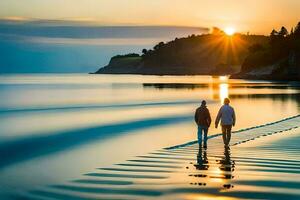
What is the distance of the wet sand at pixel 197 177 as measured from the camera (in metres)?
13.9

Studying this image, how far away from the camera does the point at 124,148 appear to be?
26344 millimetres

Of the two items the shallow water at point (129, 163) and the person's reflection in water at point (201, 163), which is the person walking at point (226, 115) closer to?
the shallow water at point (129, 163)

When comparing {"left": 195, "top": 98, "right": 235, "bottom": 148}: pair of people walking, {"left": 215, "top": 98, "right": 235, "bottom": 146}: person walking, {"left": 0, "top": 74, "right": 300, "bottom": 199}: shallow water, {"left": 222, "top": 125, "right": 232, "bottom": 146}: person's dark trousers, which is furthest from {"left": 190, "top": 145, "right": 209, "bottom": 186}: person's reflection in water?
{"left": 215, "top": 98, "right": 235, "bottom": 146}: person walking

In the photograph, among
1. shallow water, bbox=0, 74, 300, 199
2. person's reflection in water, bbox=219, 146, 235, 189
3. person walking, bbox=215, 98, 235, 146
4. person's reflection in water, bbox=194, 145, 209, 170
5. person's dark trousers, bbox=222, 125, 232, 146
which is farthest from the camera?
person's dark trousers, bbox=222, 125, 232, 146

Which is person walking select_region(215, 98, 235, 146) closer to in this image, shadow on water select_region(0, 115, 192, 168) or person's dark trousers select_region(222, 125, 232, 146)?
person's dark trousers select_region(222, 125, 232, 146)

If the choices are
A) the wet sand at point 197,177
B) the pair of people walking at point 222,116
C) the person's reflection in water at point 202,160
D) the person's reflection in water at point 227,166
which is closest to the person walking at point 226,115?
the pair of people walking at point 222,116

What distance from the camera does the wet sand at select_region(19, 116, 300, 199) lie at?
45.8ft

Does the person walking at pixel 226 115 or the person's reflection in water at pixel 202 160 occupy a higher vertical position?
the person walking at pixel 226 115

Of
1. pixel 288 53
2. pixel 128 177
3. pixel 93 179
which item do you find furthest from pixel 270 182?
pixel 288 53

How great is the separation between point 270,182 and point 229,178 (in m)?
1.19

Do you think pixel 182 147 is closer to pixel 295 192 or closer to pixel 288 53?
pixel 295 192

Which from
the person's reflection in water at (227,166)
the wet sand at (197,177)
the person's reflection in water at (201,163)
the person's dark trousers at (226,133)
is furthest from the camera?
the person's dark trousers at (226,133)

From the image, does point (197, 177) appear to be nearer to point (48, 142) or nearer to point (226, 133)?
point (226, 133)

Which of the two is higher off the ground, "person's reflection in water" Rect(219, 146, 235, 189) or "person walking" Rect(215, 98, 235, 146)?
"person walking" Rect(215, 98, 235, 146)
